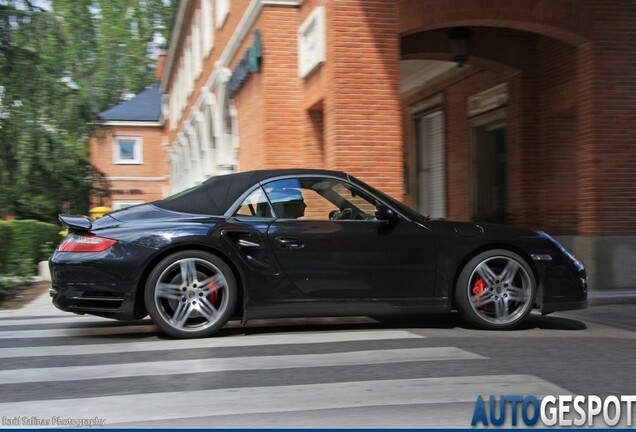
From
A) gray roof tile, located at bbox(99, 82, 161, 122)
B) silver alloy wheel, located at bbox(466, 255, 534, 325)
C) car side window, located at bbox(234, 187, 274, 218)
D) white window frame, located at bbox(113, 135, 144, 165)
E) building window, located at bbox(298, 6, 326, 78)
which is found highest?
gray roof tile, located at bbox(99, 82, 161, 122)

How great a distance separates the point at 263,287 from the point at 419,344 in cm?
140

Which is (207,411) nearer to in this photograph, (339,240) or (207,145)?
(339,240)

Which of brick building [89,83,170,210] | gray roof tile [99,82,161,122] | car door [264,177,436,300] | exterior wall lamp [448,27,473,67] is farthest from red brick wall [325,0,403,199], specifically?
gray roof tile [99,82,161,122]

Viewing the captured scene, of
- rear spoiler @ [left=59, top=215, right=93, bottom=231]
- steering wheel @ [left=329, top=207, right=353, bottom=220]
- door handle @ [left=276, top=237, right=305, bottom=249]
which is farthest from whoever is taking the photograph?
steering wheel @ [left=329, top=207, right=353, bottom=220]

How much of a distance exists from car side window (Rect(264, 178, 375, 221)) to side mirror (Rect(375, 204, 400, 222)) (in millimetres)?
133

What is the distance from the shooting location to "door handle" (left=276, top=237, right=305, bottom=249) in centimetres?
623

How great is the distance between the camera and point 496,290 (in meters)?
6.63

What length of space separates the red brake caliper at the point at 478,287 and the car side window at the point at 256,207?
1.98 metres

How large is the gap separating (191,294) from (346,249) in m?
1.40

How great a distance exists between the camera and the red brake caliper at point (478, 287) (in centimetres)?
659

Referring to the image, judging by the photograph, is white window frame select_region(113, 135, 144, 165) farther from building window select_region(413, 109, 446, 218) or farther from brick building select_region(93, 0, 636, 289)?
building window select_region(413, 109, 446, 218)

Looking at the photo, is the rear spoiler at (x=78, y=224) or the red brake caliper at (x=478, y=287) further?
the red brake caliper at (x=478, y=287)

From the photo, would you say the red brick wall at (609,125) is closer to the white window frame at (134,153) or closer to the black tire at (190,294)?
the black tire at (190,294)

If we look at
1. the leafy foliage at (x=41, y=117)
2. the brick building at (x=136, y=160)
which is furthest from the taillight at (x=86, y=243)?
the brick building at (x=136, y=160)
